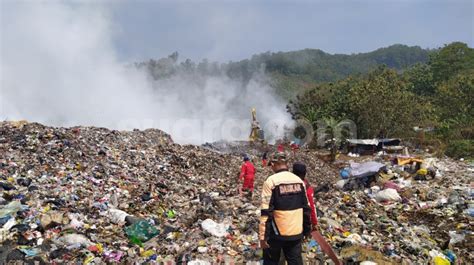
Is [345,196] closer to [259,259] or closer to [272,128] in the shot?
[259,259]

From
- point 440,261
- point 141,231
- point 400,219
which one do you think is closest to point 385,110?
point 400,219

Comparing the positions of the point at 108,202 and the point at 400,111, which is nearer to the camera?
the point at 108,202

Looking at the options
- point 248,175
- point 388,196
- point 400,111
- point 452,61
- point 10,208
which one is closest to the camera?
point 10,208

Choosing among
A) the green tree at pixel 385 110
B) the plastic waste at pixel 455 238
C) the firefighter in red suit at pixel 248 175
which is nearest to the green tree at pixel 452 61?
the green tree at pixel 385 110

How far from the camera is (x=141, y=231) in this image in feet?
19.8

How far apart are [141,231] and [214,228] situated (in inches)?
47.4

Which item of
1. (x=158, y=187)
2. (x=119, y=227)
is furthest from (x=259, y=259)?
(x=158, y=187)

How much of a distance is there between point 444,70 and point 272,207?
48.2 metres

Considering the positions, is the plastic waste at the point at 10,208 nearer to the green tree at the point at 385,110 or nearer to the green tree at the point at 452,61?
the green tree at the point at 385,110

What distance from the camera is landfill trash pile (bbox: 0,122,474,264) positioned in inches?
209

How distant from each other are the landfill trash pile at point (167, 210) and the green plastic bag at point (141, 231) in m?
0.02

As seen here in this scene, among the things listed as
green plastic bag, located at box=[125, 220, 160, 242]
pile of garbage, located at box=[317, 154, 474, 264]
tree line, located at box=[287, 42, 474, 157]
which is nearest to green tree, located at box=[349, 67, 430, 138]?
tree line, located at box=[287, 42, 474, 157]

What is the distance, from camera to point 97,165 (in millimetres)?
10367

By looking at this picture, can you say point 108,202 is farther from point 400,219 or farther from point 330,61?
point 330,61
